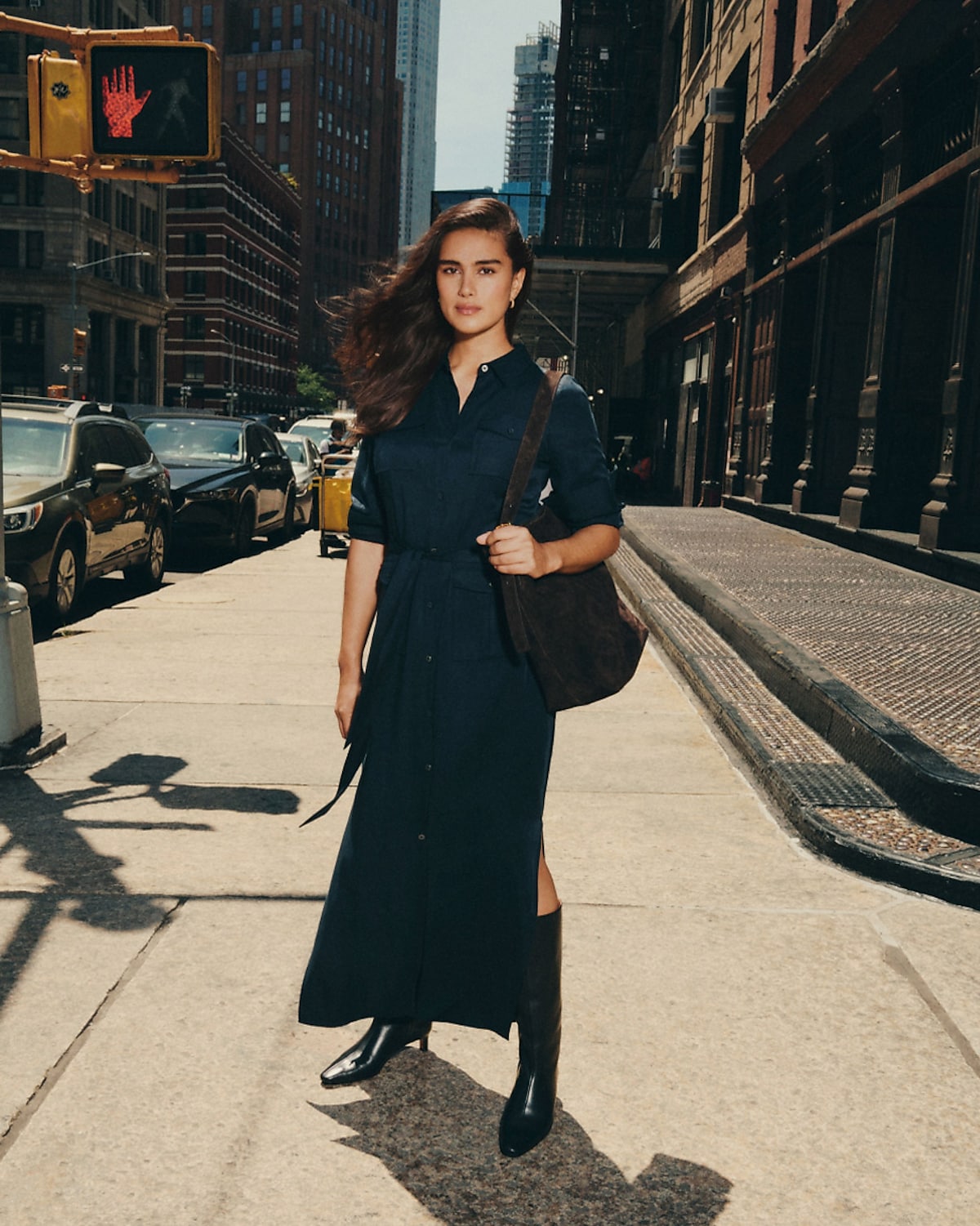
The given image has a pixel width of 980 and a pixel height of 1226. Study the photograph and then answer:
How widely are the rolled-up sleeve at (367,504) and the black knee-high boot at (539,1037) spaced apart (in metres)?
0.93

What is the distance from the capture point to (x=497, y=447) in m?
2.64

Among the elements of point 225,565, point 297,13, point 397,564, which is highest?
point 297,13

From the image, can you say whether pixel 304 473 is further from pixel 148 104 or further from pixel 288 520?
pixel 148 104

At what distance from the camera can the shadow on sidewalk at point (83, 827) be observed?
387 cm

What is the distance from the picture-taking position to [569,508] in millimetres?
2691

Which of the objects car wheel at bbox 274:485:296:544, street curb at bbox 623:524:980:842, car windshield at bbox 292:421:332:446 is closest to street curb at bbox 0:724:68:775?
street curb at bbox 623:524:980:842

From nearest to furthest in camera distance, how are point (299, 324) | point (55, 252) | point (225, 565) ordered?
point (225, 565), point (55, 252), point (299, 324)

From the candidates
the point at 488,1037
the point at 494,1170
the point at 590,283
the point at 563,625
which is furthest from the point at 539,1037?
the point at 590,283

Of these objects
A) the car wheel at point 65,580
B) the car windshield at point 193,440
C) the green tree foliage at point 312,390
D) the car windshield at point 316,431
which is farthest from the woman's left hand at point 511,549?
the green tree foliage at point 312,390

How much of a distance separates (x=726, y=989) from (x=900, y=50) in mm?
12316

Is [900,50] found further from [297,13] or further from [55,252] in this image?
[297,13]

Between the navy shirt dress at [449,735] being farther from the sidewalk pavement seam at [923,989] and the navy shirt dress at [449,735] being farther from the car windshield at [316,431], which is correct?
the car windshield at [316,431]

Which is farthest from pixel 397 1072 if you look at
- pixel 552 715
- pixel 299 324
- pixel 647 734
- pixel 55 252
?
pixel 299 324

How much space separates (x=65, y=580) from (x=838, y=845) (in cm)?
731
